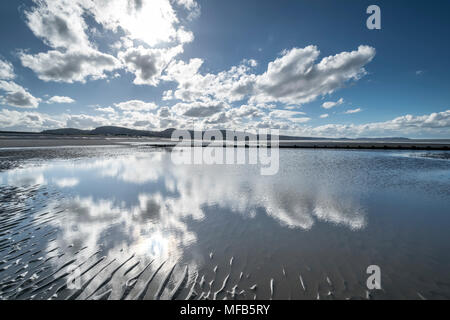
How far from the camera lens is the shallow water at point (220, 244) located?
4.12 m

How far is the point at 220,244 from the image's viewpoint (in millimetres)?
5816

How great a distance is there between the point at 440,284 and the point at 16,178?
24.4 meters

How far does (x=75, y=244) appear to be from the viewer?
5.74 meters

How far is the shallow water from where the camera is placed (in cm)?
412
